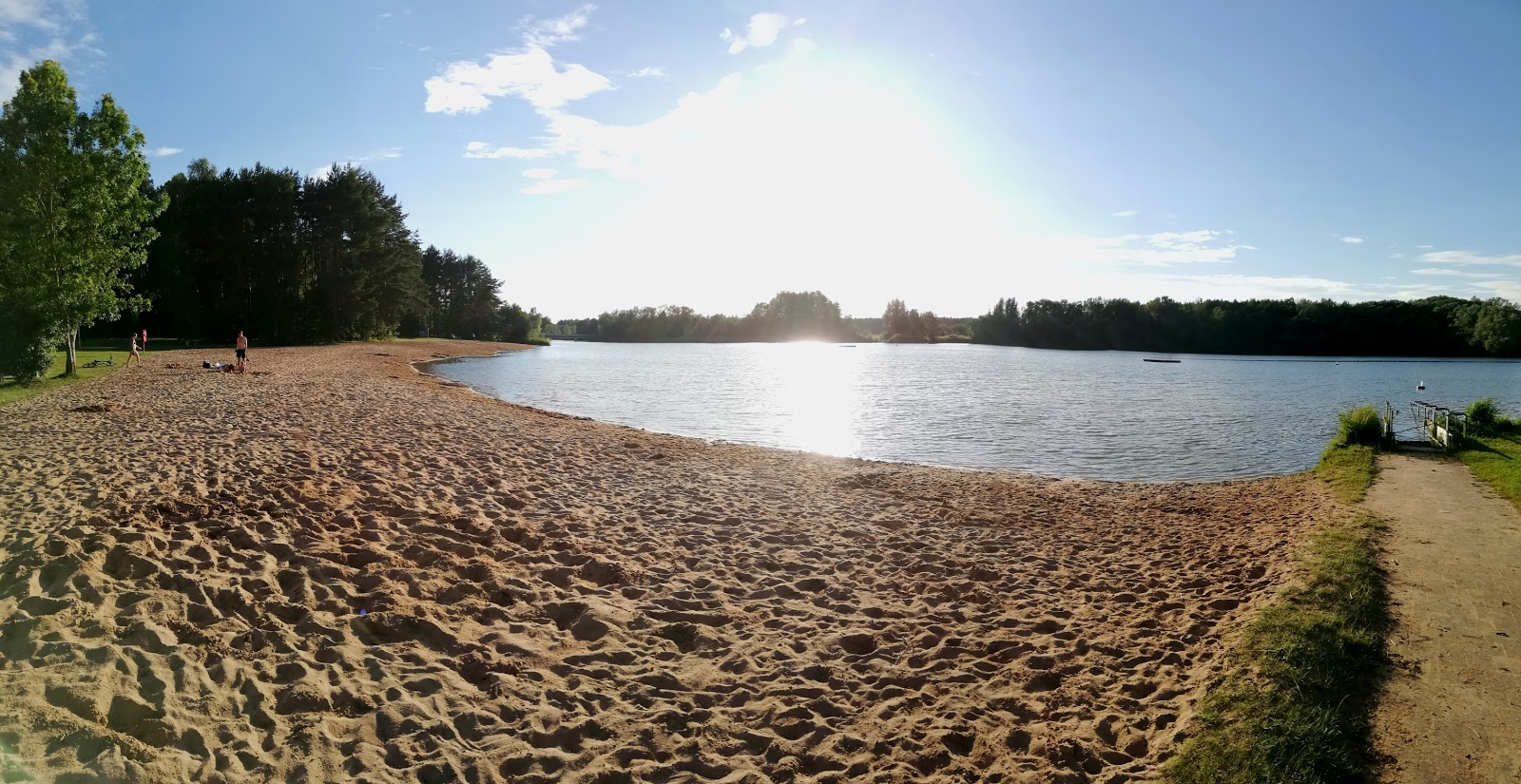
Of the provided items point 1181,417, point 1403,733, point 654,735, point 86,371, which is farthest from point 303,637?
point 1181,417

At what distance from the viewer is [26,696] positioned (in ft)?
14.0

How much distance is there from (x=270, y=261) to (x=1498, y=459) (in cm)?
6579

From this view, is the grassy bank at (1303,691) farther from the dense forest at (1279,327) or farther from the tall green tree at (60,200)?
the dense forest at (1279,327)

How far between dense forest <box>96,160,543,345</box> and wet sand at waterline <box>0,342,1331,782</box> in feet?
161

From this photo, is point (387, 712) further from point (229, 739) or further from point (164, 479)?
point (164, 479)

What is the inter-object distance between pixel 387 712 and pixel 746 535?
5538mm

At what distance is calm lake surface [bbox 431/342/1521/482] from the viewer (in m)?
19.8

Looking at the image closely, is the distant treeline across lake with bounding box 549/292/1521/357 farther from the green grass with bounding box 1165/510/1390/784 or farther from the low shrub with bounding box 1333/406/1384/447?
the green grass with bounding box 1165/510/1390/784

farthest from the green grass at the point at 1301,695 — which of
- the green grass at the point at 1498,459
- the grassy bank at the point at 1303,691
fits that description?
the green grass at the point at 1498,459

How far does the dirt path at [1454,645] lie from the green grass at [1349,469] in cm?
145

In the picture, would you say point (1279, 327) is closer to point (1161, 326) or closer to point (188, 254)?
point (1161, 326)

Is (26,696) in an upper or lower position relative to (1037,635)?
upper

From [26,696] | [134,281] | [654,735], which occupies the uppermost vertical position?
[134,281]

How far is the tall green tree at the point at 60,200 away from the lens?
68.2 ft
